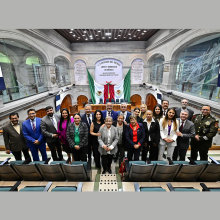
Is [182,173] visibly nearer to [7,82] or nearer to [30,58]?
[7,82]

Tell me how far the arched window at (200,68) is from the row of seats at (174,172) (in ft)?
10.5

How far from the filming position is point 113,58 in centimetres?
1152

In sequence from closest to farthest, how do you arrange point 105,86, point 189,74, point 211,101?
1. point 211,101
2. point 189,74
3. point 105,86

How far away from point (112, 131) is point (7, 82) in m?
5.51

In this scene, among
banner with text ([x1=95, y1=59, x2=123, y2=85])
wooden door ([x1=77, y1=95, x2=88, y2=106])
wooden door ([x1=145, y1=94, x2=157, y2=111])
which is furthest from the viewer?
wooden door ([x1=77, y1=95, x2=88, y2=106])

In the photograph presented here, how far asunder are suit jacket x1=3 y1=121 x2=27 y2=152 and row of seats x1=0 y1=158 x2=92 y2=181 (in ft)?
1.66

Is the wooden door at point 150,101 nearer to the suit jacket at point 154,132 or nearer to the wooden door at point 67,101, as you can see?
the wooden door at point 67,101

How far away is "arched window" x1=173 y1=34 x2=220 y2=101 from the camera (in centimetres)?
475

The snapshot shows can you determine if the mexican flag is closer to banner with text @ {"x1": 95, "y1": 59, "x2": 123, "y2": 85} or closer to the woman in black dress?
banner with text @ {"x1": 95, "y1": 59, "x2": 123, "y2": 85}

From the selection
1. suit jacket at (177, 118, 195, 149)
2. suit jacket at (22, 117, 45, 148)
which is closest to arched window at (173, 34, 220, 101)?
suit jacket at (177, 118, 195, 149)

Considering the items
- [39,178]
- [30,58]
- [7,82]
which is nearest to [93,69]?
[30,58]

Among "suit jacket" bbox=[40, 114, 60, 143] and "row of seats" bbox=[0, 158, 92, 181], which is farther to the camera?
"suit jacket" bbox=[40, 114, 60, 143]

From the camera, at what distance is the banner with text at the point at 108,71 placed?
11617mm

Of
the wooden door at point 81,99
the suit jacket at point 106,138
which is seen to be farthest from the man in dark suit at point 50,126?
the wooden door at point 81,99
